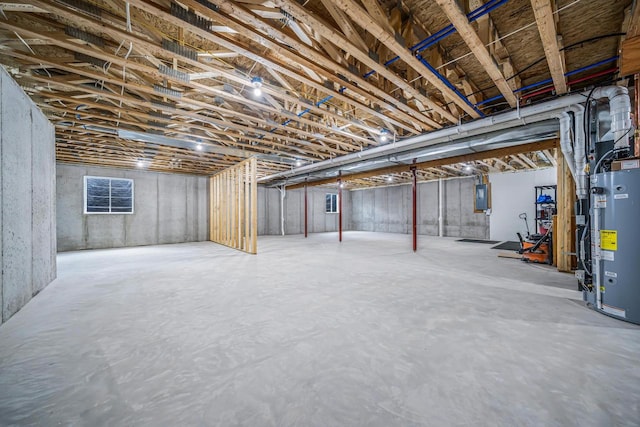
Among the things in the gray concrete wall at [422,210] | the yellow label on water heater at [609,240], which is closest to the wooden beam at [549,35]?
the yellow label on water heater at [609,240]

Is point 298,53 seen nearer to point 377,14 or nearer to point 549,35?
point 377,14

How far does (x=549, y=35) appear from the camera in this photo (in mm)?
2318

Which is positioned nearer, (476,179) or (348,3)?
(348,3)

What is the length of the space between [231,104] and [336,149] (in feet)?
9.81

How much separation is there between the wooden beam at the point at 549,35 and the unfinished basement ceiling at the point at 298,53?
1 cm

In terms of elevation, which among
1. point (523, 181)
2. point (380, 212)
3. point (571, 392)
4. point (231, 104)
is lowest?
point (571, 392)

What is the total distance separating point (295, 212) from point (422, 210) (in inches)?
265

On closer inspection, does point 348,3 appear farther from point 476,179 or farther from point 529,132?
point 476,179

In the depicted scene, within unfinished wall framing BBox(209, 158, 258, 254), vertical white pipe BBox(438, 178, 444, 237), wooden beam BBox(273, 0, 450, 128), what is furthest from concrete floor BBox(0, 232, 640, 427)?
vertical white pipe BBox(438, 178, 444, 237)

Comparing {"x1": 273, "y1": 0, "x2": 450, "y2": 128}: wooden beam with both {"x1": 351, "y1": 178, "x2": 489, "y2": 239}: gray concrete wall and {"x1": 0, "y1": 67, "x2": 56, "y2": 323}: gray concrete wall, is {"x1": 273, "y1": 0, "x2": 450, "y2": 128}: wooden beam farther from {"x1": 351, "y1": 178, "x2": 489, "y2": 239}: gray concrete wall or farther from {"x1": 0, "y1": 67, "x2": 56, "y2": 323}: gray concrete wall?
{"x1": 351, "y1": 178, "x2": 489, "y2": 239}: gray concrete wall

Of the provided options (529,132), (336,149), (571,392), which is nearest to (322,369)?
(571,392)

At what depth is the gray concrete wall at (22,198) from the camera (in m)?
2.66

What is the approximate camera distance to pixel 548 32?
2.28m

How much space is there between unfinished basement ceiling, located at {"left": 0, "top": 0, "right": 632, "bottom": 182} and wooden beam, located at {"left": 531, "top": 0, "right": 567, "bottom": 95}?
1cm
